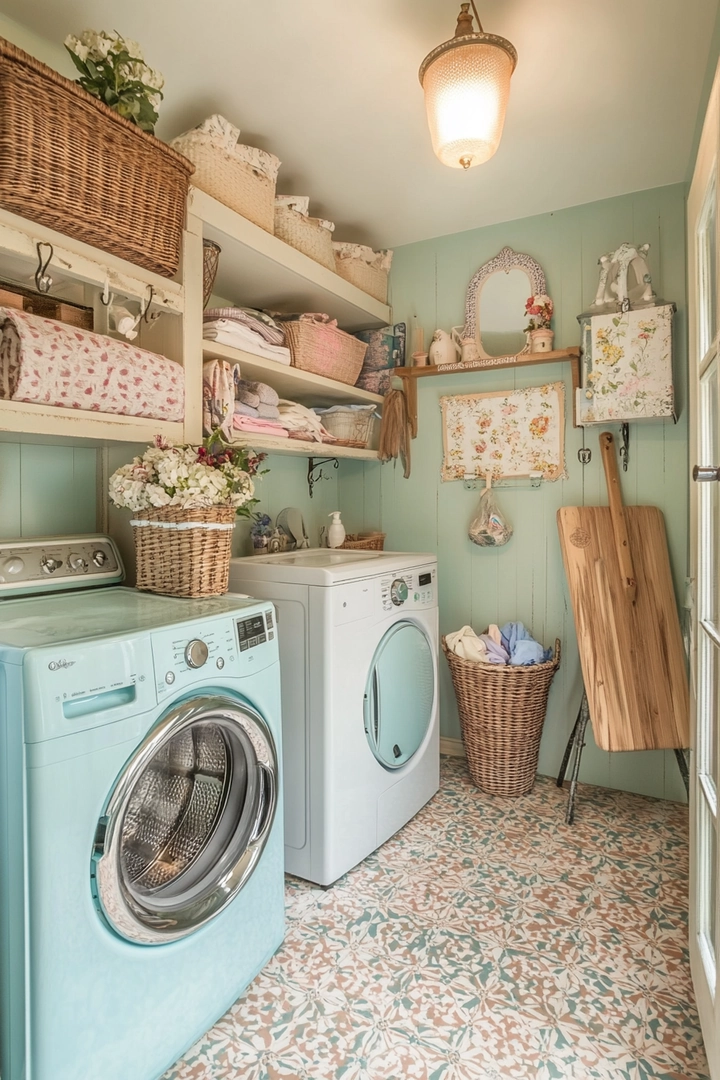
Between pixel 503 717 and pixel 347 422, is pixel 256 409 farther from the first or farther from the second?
pixel 503 717

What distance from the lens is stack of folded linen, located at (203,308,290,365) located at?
204 cm

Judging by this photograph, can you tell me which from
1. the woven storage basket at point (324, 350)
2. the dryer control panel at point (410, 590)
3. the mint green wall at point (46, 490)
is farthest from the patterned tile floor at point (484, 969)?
the woven storage basket at point (324, 350)

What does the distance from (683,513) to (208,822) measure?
209cm

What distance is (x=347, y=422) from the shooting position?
9.19 feet

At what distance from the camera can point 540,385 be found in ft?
8.86

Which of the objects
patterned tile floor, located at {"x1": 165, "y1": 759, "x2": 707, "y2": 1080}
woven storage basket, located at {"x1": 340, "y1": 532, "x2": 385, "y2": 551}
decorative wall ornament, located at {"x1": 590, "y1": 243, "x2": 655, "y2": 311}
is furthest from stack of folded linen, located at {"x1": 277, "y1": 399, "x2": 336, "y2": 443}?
patterned tile floor, located at {"x1": 165, "y1": 759, "x2": 707, "y2": 1080}

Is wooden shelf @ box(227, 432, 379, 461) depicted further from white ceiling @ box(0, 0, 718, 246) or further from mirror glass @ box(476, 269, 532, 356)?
white ceiling @ box(0, 0, 718, 246)

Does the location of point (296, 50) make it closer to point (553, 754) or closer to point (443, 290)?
point (443, 290)

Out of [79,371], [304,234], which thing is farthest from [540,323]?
[79,371]

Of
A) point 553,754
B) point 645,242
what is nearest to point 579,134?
point 645,242

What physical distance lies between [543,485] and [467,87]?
1585mm

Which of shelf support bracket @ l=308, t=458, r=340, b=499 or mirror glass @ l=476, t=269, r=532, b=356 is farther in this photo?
shelf support bracket @ l=308, t=458, r=340, b=499

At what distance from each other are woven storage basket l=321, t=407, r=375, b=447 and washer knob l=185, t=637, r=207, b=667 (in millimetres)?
1606

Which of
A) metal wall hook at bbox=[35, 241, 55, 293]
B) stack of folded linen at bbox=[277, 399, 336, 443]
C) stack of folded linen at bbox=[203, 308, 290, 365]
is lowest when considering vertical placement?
stack of folded linen at bbox=[277, 399, 336, 443]
